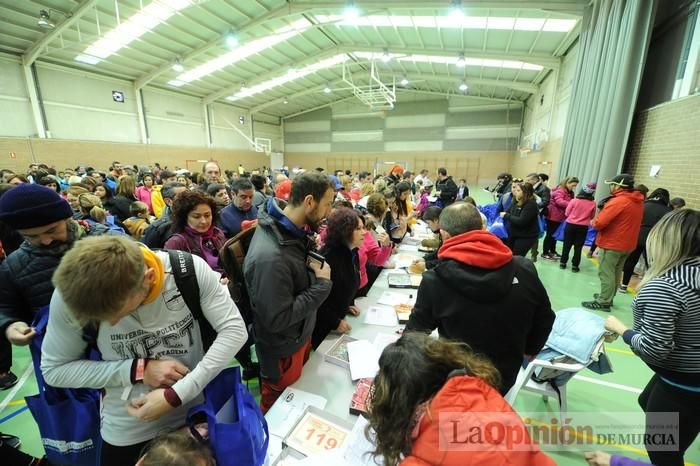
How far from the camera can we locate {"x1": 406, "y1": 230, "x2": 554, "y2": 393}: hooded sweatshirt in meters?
1.31

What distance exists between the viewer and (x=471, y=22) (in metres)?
8.34

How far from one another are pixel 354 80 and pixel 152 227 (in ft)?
55.6

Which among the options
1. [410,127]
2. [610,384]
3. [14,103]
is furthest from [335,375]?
[410,127]

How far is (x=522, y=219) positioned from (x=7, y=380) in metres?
6.00

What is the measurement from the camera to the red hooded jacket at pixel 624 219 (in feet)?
11.3

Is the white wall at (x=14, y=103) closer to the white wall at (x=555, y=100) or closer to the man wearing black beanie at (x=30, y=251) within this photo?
the man wearing black beanie at (x=30, y=251)

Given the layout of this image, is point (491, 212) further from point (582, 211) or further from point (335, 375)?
point (335, 375)

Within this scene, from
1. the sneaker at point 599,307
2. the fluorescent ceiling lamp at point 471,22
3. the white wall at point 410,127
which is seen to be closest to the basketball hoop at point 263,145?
the white wall at point 410,127

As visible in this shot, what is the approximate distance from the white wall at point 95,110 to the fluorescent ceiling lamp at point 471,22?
939 centimetres

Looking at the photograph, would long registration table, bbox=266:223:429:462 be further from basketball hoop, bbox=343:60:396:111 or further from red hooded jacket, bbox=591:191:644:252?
basketball hoop, bbox=343:60:396:111

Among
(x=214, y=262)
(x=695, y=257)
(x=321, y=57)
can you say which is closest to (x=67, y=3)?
(x=321, y=57)

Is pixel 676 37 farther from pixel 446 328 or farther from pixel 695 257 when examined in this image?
pixel 446 328

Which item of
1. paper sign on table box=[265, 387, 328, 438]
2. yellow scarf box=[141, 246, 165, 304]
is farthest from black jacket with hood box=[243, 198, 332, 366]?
yellow scarf box=[141, 246, 165, 304]

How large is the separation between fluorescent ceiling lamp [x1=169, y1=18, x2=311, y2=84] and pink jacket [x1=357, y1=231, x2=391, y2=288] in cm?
1006
